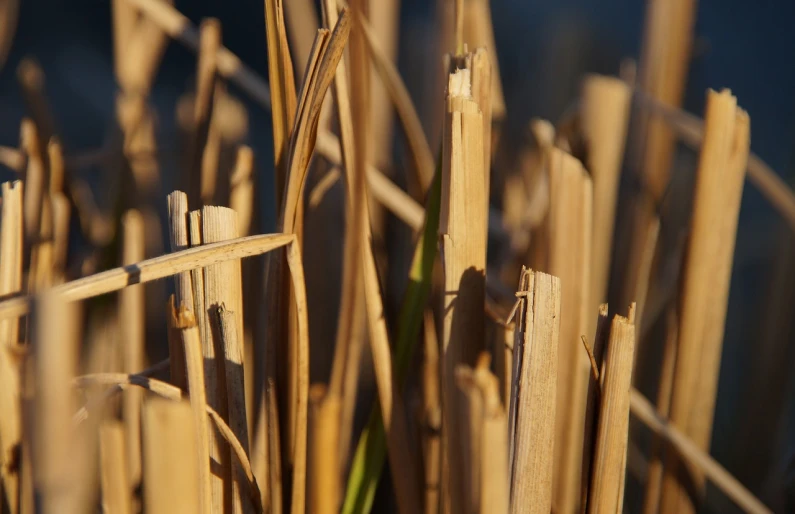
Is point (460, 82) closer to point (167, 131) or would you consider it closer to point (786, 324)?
point (786, 324)

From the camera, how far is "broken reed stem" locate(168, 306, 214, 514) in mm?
310

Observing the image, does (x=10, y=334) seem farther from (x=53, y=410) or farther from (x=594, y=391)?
(x=594, y=391)

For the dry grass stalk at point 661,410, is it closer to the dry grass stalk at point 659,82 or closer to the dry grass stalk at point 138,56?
the dry grass stalk at point 659,82

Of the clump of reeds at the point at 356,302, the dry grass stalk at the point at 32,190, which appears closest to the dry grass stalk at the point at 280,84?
the clump of reeds at the point at 356,302

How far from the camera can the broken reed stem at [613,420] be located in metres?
0.35

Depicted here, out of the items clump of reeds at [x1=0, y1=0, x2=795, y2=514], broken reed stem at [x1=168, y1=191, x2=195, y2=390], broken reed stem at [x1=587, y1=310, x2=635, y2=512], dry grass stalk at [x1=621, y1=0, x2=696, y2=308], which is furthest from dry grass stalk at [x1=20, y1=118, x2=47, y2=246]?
dry grass stalk at [x1=621, y1=0, x2=696, y2=308]

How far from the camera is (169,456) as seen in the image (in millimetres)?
249

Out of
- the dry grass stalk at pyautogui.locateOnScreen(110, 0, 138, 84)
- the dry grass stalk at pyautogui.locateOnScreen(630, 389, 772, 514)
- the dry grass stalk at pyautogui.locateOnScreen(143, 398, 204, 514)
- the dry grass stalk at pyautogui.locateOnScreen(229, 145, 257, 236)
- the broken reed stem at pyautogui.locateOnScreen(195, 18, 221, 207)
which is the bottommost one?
the dry grass stalk at pyautogui.locateOnScreen(630, 389, 772, 514)

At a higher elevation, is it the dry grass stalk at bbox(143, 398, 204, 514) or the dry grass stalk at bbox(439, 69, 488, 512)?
the dry grass stalk at bbox(439, 69, 488, 512)

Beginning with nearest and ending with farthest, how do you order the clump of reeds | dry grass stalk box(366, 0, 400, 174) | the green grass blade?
the clump of reeds, the green grass blade, dry grass stalk box(366, 0, 400, 174)

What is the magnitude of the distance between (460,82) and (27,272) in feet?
1.37

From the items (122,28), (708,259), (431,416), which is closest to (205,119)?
(122,28)

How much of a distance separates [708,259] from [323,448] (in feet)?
1.15

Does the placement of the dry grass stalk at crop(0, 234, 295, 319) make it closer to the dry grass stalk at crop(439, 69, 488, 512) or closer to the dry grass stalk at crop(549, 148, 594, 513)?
the dry grass stalk at crop(439, 69, 488, 512)
